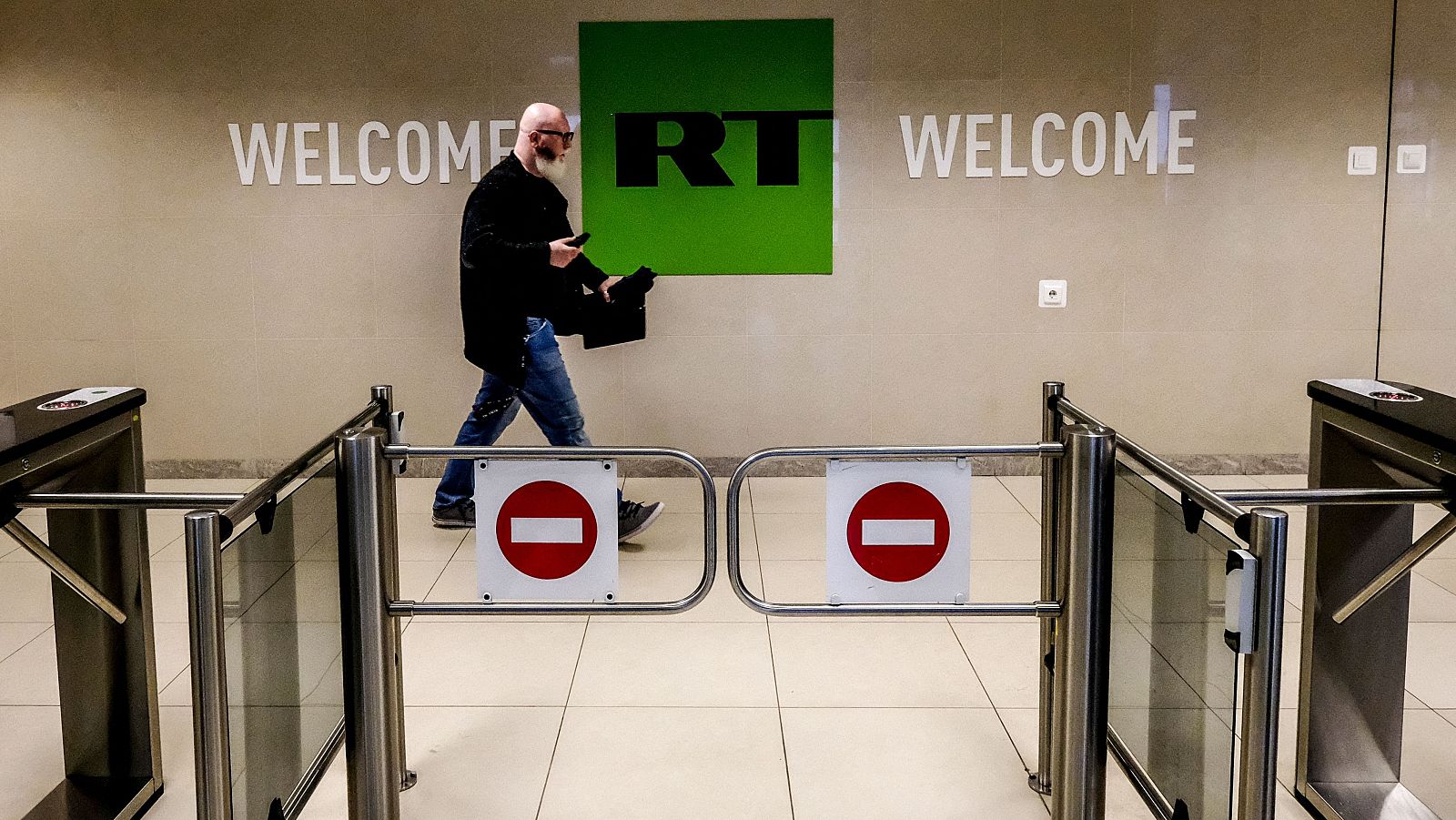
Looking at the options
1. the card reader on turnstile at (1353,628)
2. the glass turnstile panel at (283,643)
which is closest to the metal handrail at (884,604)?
the card reader on turnstile at (1353,628)

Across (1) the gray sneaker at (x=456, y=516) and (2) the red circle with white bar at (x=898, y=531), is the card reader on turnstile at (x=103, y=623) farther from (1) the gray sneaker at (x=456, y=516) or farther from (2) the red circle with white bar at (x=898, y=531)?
(1) the gray sneaker at (x=456, y=516)

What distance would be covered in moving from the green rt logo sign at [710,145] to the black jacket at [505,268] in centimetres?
68

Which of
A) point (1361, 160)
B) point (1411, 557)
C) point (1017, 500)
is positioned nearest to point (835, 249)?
point (1017, 500)

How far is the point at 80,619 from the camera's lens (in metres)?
2.57

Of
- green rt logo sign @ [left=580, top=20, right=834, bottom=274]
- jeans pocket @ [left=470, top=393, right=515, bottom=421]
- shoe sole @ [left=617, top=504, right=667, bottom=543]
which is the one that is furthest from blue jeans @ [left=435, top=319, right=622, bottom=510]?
green rt logo sign @ [left=580, top=20, right=834, bottom=274]

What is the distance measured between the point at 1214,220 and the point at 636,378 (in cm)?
261

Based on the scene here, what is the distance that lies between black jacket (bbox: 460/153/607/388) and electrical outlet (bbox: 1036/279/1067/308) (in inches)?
84.0

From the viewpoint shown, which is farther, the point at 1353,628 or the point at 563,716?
the point at 563,716

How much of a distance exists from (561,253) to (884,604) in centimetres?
271

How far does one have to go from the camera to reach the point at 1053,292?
5.46m

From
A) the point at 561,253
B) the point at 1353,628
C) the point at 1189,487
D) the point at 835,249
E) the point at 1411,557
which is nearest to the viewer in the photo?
the point at 1189,487

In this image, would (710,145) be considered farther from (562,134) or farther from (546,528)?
(546,528)

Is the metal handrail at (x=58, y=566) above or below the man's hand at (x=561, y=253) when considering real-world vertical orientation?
below

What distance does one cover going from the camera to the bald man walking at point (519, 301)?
4594 mm
